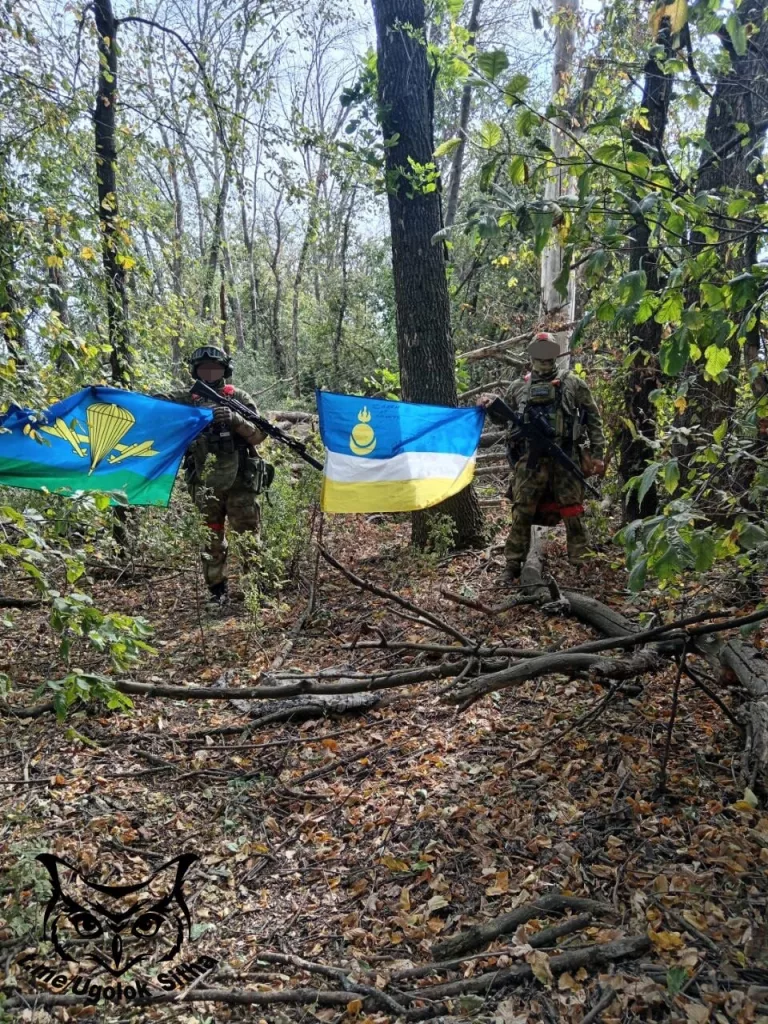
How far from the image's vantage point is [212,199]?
1945 centimetres

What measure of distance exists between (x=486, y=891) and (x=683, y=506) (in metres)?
1.74

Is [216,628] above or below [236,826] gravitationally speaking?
above

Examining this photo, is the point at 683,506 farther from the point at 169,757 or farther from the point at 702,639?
the point at 169,757

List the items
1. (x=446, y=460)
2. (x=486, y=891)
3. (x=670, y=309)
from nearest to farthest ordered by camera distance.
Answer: (x=670, y=309), (x=486, y=891), (x=446, y=460)

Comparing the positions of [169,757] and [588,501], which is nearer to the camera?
[169,757]

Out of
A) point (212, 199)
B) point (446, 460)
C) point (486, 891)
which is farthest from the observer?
point (212, 199)

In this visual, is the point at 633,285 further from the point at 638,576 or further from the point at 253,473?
the point at 253,473

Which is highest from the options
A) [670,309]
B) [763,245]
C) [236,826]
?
[763,245]

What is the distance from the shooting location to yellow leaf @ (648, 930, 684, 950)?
81.7 inches

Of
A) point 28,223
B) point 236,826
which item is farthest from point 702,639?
A: point 28,223

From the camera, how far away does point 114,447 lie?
5.32m

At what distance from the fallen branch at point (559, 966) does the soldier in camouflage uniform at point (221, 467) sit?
13.9 ft

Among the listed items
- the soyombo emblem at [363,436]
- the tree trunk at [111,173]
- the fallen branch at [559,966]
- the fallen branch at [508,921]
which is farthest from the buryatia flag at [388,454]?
the fallen branch at [559,966]

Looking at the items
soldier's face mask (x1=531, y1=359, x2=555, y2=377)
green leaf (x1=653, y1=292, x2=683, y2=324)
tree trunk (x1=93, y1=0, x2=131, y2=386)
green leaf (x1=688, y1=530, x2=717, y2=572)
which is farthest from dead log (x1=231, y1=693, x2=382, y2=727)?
tree trunk (x1=93, y1=0, x2=131, y2=386)
